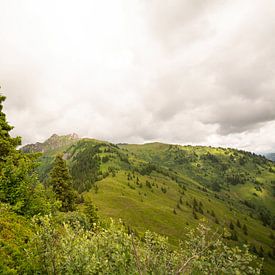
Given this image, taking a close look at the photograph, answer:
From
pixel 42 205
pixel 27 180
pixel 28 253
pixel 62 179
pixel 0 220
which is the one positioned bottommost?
pixel 28 253

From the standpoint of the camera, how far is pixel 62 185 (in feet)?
215

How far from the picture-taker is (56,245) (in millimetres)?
14539

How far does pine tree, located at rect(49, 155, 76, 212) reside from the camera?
211 ft

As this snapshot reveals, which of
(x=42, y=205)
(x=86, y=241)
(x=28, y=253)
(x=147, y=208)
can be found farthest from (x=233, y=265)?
(x=147, y=208)

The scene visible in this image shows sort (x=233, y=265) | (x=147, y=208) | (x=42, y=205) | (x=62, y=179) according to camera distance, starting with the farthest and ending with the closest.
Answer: (x=147, y=208) < (x=62, y=179) < (x=42, y=205) < (x=233, y=265)

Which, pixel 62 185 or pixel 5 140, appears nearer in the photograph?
pixel 5 140

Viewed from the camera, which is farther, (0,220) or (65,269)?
(0,220)

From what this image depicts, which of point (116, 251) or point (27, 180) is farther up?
A: point (27, 180)

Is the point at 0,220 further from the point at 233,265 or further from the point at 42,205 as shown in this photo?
the point at 233,265

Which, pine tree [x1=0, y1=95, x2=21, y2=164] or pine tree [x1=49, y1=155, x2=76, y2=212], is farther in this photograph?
pine tree [x1=49, y1=155, x2=76, y2=212]

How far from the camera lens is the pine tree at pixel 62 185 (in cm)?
6419

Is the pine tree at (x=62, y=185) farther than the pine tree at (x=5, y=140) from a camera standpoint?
Yes

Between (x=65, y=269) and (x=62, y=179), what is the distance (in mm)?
54118

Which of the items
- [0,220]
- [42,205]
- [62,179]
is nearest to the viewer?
[0,220]
